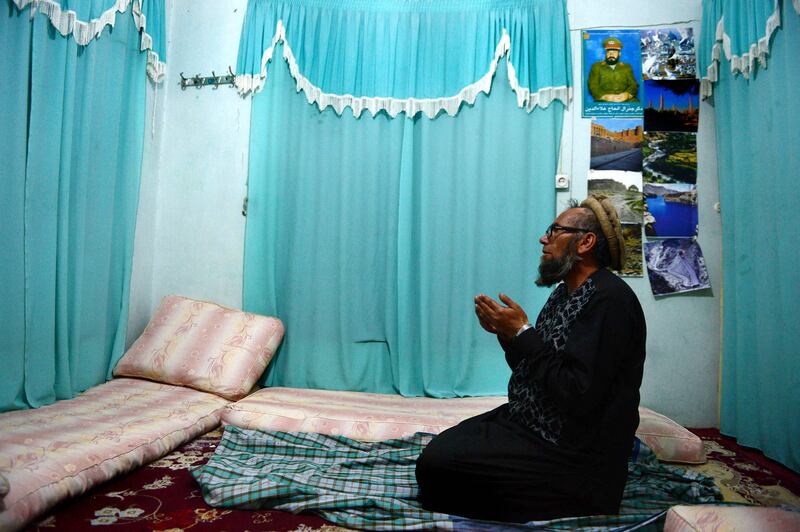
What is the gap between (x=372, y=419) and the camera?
2.54 metres

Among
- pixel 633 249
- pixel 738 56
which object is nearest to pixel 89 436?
pixel 633 249

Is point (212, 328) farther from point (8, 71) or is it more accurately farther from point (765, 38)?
point (765, 38)

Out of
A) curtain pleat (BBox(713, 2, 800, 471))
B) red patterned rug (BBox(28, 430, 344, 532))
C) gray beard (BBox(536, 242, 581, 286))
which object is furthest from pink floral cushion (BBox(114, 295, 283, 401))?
curtain pleat (BBox(713, 2, 800, 471))

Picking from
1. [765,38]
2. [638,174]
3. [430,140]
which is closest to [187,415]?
[430,140]

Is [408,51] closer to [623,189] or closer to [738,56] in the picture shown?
[623,189]

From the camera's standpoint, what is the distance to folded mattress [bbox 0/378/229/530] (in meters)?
1.60

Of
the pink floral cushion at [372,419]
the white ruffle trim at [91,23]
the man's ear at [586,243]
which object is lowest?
the pink floral cushion at [372,419]

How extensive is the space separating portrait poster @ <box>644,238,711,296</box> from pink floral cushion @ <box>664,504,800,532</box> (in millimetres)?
2164

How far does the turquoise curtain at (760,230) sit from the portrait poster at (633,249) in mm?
431

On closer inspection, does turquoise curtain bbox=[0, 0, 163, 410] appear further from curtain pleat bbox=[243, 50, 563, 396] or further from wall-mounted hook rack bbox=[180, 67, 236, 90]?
curtain pleat bbox=[243, 50, 563, 396]

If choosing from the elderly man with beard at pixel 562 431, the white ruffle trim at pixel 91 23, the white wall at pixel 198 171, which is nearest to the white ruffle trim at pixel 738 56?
the elderly man with beard at pixel 562 431

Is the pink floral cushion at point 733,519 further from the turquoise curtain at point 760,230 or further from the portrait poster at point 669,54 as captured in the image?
the portrait poster at point 669,54

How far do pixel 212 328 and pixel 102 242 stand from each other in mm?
743

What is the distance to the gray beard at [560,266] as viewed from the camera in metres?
1.84
